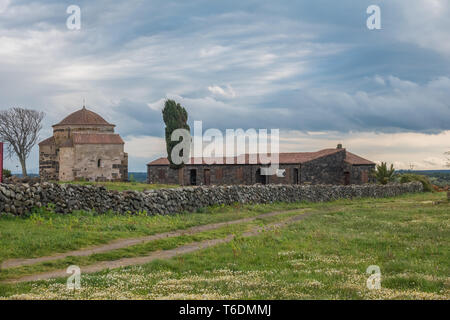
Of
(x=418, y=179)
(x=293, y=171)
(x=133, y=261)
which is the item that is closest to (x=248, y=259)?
(x=133, y=261)

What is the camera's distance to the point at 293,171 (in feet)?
182

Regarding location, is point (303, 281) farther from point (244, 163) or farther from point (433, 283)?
point (244, 163)

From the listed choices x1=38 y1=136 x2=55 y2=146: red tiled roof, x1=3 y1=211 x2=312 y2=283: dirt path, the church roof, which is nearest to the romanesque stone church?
the church roof

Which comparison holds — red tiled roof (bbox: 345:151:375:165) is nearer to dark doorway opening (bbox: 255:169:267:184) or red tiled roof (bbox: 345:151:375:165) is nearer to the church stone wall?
dark doorway opening (bbox: 255:169:267:184)

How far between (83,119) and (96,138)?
7267 millimetres

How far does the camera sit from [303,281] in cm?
1071

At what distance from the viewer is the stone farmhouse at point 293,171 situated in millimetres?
55812

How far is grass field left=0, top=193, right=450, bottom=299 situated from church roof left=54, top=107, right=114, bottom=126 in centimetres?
3925

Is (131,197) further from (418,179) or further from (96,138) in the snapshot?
(418,179)

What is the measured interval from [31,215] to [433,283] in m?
16.1

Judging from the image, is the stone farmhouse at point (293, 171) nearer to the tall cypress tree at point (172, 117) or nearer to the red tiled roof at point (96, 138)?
the tall cypress tree at point (172, 117)

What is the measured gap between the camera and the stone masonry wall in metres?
20.8
